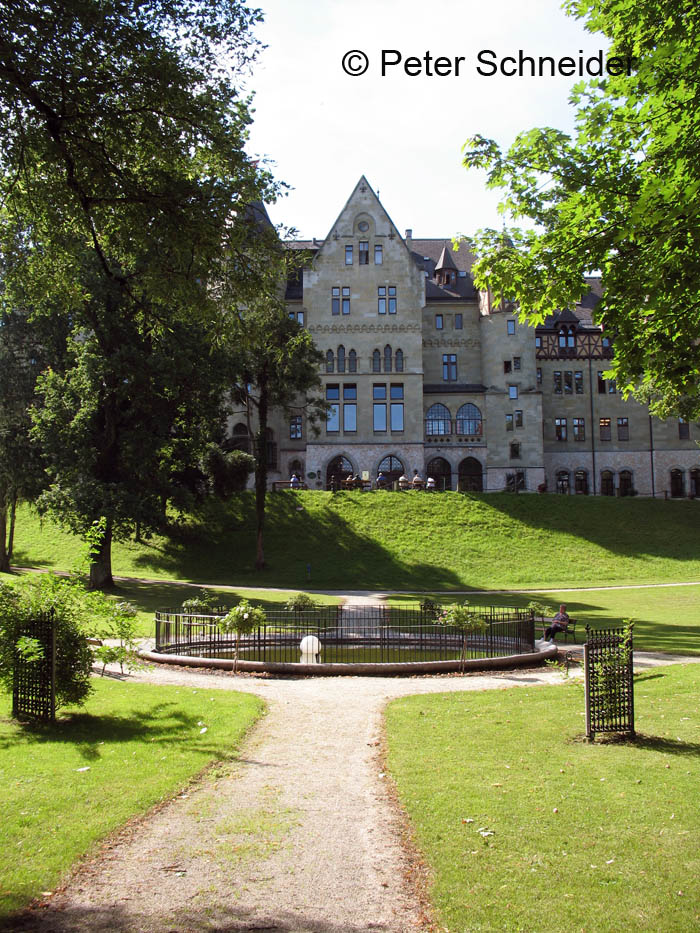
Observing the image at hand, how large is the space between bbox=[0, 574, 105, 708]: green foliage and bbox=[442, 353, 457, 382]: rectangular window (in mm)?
56824

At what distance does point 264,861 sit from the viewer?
6.62m

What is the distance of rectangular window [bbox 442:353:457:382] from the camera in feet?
216

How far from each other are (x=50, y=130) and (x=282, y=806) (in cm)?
869

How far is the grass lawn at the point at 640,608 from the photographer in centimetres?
2173

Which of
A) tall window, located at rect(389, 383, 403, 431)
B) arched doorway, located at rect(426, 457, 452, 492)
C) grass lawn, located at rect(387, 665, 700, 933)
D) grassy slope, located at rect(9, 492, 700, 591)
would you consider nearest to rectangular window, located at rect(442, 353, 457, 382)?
tall window, located at rect(389, 383, 403, 431)

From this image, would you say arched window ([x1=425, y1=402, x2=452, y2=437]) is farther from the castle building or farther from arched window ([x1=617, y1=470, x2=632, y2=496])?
arched window ([x1=617, y1=470, x2=632, y2=496])

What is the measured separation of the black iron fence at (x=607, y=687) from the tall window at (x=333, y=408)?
51.1 m

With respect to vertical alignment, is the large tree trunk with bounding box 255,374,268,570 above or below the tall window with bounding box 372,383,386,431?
below

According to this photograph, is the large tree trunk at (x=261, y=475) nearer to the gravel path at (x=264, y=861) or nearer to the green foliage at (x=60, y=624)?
the green foliage at (x=60, y=624)

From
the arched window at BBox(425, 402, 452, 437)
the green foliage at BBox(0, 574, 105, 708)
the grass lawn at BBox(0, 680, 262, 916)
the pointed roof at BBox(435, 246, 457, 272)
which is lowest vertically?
the grass lawn at BBox(0, 680, 262, 916)

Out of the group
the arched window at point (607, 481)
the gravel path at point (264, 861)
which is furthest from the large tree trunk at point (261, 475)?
the arched window at point (607, 481)

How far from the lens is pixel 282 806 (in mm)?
8078

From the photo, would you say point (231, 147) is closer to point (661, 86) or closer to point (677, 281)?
point (661, 86)

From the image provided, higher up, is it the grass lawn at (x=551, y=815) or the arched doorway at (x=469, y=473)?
the arched doorway at (x=469, y=473)
